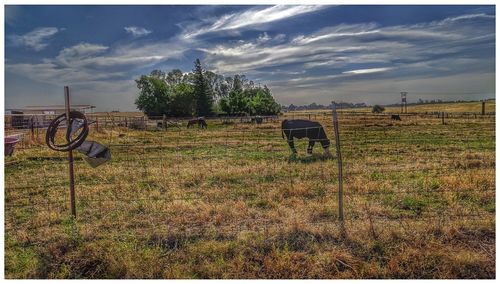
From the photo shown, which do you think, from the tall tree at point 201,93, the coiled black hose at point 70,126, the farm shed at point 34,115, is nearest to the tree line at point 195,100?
the tall tree at point 201,93

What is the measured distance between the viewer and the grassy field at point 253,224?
3784mm

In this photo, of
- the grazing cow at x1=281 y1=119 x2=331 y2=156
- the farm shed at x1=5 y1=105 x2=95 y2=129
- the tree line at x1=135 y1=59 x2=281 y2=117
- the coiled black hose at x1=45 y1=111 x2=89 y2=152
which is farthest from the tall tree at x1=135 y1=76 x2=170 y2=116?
the coiled black hose at x1=45 y1=111 x2=89 y2=152

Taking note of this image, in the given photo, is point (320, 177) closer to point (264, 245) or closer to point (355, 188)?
point (355, 188)

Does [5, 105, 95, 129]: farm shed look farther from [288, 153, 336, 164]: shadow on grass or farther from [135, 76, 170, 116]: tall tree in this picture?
[135, 76, 170, 116]: tall tree

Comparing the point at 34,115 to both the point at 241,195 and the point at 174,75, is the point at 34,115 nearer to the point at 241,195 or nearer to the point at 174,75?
the point at 241,195

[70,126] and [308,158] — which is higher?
[70,126]

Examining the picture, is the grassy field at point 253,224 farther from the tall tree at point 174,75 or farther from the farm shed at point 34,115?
the tall tree at point 174,75

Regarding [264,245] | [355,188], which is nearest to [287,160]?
[355,188]

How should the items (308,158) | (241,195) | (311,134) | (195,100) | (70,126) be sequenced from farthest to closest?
(195,100), (311,134), (308,158), (241,195), (70,126)

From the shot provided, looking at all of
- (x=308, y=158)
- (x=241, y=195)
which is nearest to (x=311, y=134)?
(x=308, y=158)

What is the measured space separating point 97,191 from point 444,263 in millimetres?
5678

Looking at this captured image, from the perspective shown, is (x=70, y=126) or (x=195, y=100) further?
(x=195, y=100)

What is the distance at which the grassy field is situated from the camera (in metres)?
3.78

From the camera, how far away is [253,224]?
16.2 ft
